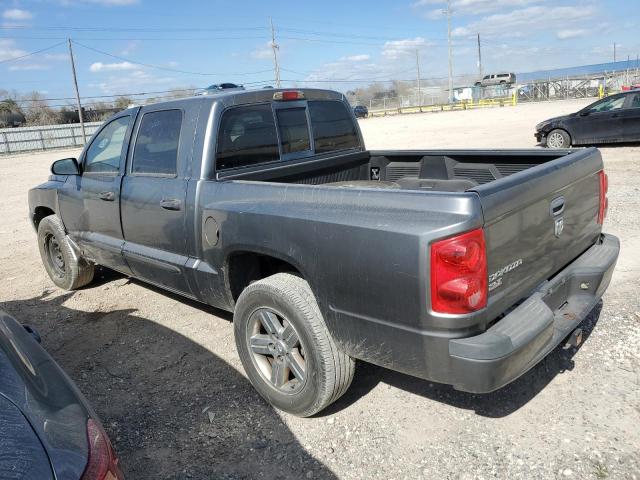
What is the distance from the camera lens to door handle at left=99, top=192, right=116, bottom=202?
4.43 meters

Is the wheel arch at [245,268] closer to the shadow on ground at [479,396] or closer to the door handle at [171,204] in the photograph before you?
the door handle at [171,204]

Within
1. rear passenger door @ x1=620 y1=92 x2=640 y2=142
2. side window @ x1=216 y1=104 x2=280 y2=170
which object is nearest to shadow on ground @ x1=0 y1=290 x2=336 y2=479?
side window @ x1=216 y1=104 x2=280 y2=170

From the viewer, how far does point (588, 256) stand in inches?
134

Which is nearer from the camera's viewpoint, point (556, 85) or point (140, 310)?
point (140, 310)

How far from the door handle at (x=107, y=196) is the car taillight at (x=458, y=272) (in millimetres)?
3097

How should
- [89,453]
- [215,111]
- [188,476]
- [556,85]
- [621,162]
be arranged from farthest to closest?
[556,85]
[621,162]
[215,111]
[188,476]
[89,453]

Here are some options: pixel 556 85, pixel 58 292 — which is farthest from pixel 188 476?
pixel 556 85

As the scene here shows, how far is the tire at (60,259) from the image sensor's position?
547 centimetres

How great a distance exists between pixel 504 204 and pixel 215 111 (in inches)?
83.0

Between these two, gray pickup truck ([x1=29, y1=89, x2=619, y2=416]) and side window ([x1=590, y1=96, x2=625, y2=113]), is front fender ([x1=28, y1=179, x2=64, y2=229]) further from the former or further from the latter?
side window ([x1=590, y1=96, x2=625, y2=113])

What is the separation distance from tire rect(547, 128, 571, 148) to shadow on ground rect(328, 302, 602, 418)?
1172 cm

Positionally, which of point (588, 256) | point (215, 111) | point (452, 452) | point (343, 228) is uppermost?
point (215, 111)

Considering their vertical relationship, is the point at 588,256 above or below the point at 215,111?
below

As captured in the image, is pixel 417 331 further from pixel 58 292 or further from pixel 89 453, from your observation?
pixel 58 292
